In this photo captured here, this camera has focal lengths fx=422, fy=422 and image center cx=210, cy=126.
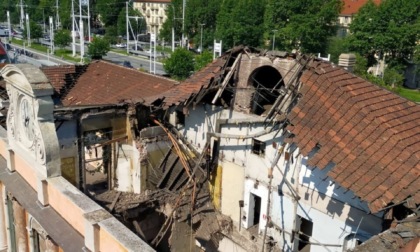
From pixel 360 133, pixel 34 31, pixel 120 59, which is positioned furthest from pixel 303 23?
pixel 360 133

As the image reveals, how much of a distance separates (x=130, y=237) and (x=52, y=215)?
9.36 ft

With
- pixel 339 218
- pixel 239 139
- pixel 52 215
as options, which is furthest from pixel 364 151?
pixel 52 215

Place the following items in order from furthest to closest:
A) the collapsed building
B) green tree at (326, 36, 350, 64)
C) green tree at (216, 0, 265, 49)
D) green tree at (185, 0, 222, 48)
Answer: green tree at (185, 0, 222, 48), green tree at (216, 0, 265, 49), green tree at (326, 36, 350, 64), the collapsed building

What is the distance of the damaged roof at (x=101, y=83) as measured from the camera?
61.7ft

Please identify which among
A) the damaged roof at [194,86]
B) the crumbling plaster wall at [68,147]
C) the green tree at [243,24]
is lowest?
the crumbling plaster wall at [68,147]

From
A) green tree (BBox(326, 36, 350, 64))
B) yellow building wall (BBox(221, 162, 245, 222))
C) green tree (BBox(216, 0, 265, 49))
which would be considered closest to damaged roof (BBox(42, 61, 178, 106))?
yellow building wall (BBox(221, 162, 245, 222))

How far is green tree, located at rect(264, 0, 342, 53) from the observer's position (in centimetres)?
6669

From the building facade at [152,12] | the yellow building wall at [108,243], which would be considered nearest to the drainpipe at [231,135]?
the yellow building wall at [108,243]

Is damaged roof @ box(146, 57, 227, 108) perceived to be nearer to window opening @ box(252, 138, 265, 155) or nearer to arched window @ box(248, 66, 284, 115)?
arched window @ box(248, 66, 284, 115)

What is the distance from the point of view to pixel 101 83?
21.0 meters

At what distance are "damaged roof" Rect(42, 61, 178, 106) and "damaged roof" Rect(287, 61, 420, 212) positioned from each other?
27.7 ft

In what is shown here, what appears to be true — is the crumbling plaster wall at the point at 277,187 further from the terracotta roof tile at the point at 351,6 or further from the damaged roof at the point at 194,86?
the terracotta roof tile at the point at 351,6

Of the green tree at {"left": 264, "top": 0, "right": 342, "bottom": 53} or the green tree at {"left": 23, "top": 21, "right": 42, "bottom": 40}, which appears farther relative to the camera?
the green tree at {"left": 23, "top": 21, "right": 42, "bottom": 40}

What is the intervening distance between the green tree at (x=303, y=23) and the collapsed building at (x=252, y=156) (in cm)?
5245
